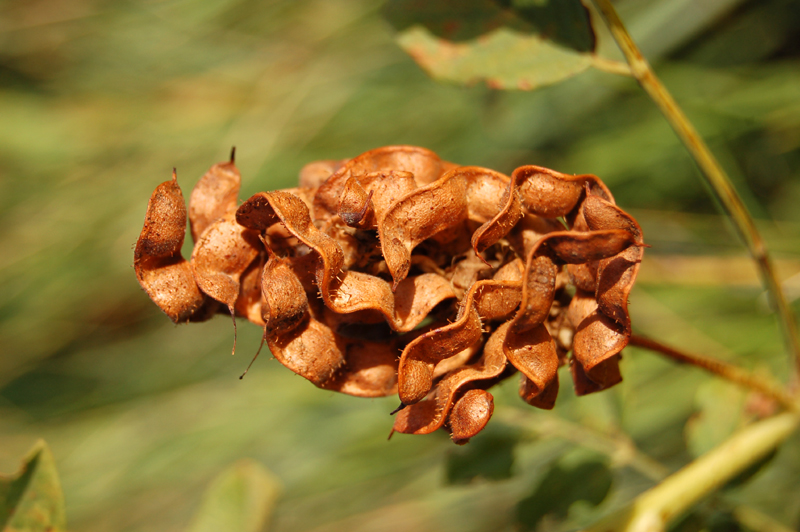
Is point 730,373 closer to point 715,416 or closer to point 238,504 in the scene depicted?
point 715,416

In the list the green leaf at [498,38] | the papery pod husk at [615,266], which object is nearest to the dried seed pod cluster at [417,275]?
the papery pod husk at [615,266]

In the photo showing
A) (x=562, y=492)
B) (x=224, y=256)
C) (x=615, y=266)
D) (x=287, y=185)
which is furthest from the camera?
(x=287, y=185)

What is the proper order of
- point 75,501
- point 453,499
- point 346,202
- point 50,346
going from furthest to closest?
Answer: point 50,346 → point 75,501 → point 453,499 → point 346,202

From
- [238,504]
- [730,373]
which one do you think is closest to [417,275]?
[730,373]

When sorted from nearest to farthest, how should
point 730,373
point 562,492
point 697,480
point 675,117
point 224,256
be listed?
1. point 224,256
2. point 675,117
3. point 697,480
4. point 730,373
5. point 562,492

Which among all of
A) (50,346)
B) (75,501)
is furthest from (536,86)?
(50,346)

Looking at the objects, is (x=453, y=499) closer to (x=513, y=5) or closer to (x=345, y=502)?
(x=345, y=502)
